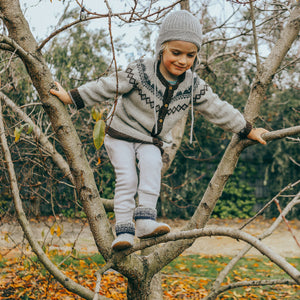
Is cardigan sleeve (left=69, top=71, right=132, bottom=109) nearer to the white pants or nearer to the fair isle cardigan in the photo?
the fair isle cardigan

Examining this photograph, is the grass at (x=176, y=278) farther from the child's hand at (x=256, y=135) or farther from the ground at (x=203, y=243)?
the child's hand at (x=256, y=135)

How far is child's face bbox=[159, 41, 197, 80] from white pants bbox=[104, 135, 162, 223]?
1.59ft

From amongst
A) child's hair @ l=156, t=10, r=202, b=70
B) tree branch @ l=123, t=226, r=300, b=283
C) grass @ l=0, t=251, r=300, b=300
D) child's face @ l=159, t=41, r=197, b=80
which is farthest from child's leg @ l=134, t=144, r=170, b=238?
grass @ l=0, t=251, r=300, b=300

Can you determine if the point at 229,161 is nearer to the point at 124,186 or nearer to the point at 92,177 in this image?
Result: the point at 124,186

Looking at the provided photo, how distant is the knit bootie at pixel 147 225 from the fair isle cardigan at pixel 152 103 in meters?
0.43

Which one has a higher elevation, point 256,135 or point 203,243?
point 256,135

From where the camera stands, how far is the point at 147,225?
6.07 feet

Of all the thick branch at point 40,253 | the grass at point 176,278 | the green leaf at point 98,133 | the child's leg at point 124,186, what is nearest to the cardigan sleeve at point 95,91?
the child's leg at point 124,186

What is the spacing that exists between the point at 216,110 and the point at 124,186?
2.58 feet

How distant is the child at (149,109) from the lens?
1.97 metres

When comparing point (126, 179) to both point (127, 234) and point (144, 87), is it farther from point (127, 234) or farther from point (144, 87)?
point (144, 87)

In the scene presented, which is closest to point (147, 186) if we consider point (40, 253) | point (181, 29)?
point (40, 253)

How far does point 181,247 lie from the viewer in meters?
2.21

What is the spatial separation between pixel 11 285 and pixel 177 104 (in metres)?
3.47
